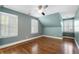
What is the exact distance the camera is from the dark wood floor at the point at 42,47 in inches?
42.3

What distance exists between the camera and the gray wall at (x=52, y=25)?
1105mm

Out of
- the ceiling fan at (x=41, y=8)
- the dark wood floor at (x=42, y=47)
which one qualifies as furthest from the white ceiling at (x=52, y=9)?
the dark wood floor at (x=42, y=47)

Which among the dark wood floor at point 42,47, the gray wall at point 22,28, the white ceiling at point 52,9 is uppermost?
the white ceiling at point 52,9

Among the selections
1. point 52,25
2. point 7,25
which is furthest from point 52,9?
point 7,25

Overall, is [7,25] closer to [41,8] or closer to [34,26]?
[34,26]

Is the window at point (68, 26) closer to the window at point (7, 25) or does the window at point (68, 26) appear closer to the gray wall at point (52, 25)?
the gray wall at point (52, 25)

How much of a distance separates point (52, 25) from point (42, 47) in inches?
18.7

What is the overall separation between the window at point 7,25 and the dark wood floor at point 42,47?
0.25 m

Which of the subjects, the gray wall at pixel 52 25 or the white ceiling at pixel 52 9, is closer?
the white ceiling at pixel 52 9

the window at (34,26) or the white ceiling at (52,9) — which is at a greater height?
the white ceiling at (52,9)

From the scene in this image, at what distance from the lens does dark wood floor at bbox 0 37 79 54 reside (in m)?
1.07

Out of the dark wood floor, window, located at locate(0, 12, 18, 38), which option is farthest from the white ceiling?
the dark wood floor

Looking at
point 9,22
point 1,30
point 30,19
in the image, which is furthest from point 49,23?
point 1,30

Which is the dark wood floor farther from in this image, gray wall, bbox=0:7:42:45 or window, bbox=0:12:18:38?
window, bbox=0:12:18:38
